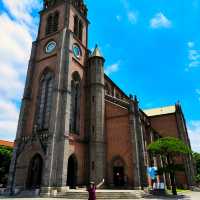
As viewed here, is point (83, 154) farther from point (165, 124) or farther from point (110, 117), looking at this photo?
point (165, 124)

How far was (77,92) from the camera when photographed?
31.3 metres

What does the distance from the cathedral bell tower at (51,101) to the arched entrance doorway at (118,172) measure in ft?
19.5

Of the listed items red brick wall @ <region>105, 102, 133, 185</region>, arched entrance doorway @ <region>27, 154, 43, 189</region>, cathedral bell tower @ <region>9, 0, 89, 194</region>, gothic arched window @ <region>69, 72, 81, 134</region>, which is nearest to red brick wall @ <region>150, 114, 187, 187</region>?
red brick wall @ <region>105, 102, 133, 185</region>

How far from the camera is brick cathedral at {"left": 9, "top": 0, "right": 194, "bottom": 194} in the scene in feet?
81.6

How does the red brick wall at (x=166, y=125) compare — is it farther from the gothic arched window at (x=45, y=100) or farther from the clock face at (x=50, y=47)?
the clock face at (x=50, y=47)

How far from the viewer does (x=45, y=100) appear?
29.5m

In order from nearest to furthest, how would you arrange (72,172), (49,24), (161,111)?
(72,172), (49,24), (161,111)

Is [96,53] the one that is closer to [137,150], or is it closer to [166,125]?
[137,150]

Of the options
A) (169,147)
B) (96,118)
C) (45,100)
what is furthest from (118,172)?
(45,100)

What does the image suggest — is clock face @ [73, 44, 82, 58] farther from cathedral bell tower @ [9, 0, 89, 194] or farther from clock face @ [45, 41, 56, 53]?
clock face @ [45, 41, 56, 53]

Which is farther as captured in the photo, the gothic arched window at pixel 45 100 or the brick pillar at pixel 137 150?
the gothic arched window at pixel 45 100

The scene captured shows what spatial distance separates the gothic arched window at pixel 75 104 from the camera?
28.7 metres

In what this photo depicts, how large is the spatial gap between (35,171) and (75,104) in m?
10.1

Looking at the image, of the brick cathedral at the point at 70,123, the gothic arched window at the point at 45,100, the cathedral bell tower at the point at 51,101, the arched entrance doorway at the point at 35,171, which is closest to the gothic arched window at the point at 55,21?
the cathedral bell tower at the point at 51,101
